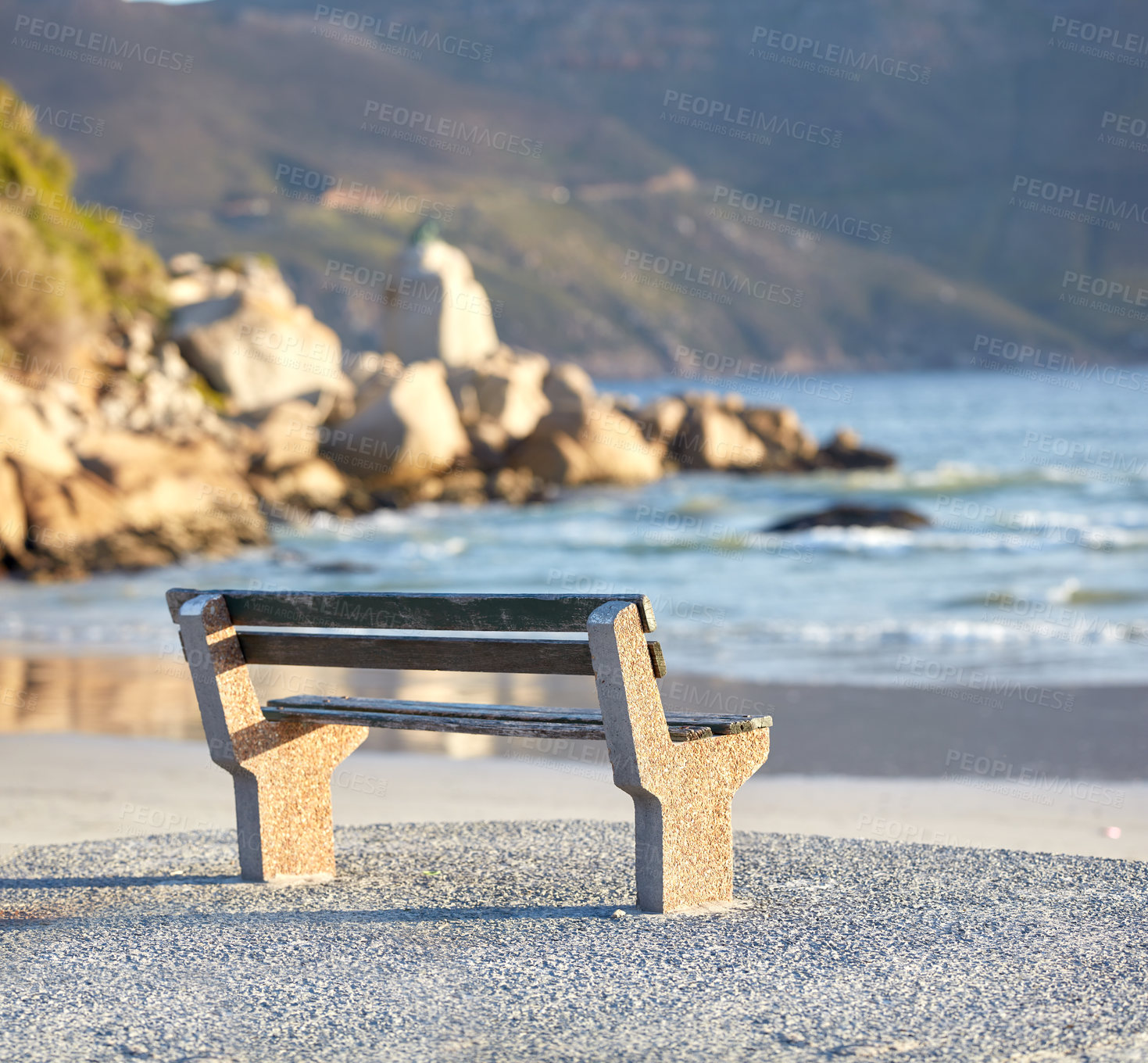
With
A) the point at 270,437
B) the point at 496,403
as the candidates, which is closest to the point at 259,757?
the point at 270,437

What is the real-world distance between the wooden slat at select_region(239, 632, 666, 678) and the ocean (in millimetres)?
6528

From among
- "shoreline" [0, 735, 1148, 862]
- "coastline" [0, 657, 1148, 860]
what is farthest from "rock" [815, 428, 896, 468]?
"shoreline" [0, 735, 1148, 862]

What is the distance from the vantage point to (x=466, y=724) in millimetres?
4410

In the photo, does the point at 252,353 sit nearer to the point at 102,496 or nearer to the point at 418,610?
the point at 102,496

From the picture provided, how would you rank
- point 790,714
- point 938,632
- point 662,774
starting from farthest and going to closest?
point 938,632
point 790,714
point 662,774

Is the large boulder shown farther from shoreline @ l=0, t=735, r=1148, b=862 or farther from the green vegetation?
shoreline @ l=0, t=735, r=1148, b=862

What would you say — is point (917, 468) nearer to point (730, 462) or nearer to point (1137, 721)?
point (730, 462)

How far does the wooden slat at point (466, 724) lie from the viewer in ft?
14.0

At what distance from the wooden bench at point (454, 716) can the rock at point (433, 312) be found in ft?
142

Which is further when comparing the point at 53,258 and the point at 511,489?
the point at 511,489

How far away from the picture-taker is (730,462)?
4225 cm

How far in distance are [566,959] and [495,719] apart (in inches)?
31.2

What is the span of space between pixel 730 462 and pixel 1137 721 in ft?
110

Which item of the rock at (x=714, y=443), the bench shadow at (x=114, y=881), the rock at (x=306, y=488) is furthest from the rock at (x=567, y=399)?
the bench shadow at (x=114, y=881)
